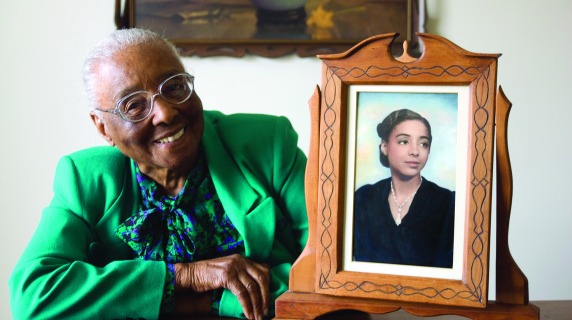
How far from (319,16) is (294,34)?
0.10 m

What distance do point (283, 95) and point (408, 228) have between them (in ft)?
4.25

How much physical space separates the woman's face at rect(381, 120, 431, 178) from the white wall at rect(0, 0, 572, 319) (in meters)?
1.23

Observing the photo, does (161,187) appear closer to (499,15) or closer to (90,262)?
(90,262)

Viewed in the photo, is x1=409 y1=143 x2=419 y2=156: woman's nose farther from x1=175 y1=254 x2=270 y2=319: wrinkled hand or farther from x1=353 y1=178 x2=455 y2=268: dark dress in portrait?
x1=175 y1=254 x2=270 y2=319: wrinkled hand

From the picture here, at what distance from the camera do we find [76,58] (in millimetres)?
2113

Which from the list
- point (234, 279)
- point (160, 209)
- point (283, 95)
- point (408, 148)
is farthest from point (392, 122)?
point (283, 95)

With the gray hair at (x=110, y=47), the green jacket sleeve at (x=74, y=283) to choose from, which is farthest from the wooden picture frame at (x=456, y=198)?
the gray hair at (x=110, y=47)

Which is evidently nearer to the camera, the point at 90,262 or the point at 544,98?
the point at 90,262

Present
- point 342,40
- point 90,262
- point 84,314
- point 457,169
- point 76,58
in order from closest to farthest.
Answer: point 457,169
point 84,314
point 90,262
point 342,40
point 76,58

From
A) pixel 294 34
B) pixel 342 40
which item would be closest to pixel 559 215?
pixel 342 40

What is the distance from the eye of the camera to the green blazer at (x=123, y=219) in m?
1.03

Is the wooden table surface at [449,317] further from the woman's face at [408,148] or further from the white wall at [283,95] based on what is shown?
the white wall at [283,95]

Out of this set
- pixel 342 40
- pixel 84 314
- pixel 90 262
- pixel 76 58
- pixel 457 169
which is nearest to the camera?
pixel 457 169

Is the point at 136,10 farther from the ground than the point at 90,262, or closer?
farther from the ground
